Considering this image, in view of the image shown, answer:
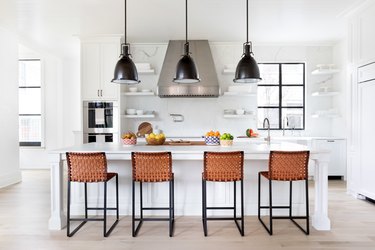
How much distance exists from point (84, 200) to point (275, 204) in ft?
8.00

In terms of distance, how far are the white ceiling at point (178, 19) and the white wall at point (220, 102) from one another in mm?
281

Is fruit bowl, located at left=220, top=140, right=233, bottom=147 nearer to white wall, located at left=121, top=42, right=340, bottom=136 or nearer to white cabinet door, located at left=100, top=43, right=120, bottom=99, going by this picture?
white wall, located at left=121, top=42, right=340, bottom=136

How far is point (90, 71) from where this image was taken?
5.95 m

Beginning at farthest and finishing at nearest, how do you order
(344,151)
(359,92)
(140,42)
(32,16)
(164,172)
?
(140,42)
(344,151)
(32,16)
(359,92)
(164,172)

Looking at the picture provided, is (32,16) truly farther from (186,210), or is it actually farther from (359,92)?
(359,92)

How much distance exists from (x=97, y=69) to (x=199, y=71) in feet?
6.98

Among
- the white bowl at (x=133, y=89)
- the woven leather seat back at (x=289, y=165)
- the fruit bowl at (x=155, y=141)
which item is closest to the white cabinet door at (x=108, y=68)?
the white bowl at (x=133, y=89)

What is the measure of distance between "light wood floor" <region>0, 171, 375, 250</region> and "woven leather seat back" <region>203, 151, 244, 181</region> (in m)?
0.64

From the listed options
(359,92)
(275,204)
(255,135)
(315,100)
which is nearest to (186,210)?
(275,204)

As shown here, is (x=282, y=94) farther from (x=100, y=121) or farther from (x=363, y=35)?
(x=100, y=121)

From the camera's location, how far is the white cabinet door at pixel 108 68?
5.93 metres

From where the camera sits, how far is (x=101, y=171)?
9.78ft

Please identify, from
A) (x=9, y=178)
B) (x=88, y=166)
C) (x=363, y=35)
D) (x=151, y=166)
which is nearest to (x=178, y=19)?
(x=363, y=35)

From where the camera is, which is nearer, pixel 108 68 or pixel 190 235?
pixel 190 235
